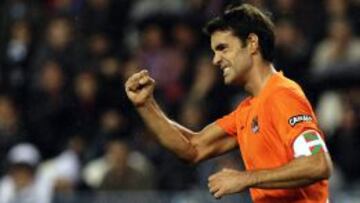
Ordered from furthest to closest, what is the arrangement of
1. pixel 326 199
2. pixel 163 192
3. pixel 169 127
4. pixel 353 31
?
pixel 353 31, pixel 163 192, pixel 169 127, pixel 326 199

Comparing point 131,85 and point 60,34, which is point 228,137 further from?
point 60,34

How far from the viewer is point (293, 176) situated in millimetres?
6211

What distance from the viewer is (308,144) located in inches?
247

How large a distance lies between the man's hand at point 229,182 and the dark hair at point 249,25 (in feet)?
2.76

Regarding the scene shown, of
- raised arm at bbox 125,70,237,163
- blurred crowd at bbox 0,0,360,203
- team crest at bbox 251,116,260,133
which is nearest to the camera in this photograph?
team crest at bbox 251,116,260,133

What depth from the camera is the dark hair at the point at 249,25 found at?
22.1 feet

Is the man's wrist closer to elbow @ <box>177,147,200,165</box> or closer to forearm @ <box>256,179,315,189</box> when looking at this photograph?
forearm @ <box>256,179,315,189</box>

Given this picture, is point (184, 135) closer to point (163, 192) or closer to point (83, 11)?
point (163, 192)

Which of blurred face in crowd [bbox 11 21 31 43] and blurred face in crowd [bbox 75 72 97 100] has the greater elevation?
blurred face in crowd [bbox 11 21 31 43]

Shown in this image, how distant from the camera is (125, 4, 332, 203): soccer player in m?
6.23

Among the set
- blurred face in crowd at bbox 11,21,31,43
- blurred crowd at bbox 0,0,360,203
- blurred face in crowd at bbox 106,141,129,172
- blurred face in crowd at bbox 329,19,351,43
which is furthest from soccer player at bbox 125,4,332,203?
blurred face in crowd at bbox 11,21,31,43

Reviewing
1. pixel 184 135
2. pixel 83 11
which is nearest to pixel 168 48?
pixel 83 11

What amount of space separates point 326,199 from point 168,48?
683cm

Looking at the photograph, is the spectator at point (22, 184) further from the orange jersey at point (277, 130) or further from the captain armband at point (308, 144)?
the captain armband at point (308, 144)
